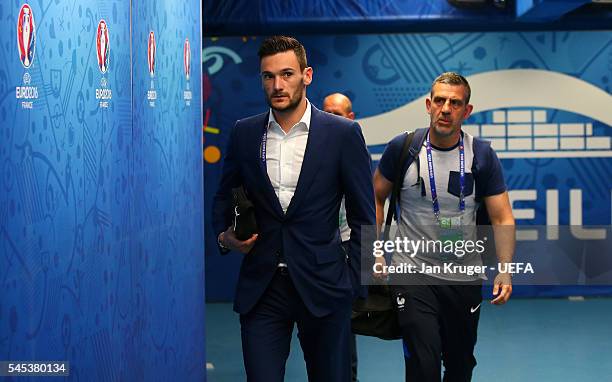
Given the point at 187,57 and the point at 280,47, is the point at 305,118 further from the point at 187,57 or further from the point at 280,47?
the point at 187,57

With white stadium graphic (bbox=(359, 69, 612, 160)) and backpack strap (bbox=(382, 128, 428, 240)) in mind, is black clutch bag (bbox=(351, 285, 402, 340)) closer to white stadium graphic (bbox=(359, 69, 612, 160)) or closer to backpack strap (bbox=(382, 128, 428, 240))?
backpack strap (bbox=(382, 128, 428, 240))

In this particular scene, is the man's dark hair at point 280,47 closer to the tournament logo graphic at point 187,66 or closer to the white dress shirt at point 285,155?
the white dress shirt at point 285,155

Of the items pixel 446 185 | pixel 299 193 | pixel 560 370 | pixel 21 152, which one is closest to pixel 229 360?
pixel 560 370

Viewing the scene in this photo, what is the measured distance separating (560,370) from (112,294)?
4.06 meters

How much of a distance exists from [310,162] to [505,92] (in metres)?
6.49

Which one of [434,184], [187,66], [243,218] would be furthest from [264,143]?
[187,66]

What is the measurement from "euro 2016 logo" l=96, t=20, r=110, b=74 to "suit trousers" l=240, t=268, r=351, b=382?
96cm

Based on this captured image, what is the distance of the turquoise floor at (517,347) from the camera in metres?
6.87

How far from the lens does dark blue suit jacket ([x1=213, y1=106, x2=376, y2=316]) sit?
3.68 m

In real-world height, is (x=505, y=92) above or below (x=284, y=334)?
above

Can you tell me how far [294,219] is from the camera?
3.68 m

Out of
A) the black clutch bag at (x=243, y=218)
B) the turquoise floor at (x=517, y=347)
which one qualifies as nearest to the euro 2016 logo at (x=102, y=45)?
the black clutch bag at (x=243, y=218)

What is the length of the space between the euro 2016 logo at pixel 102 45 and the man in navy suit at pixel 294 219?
539 millimetres

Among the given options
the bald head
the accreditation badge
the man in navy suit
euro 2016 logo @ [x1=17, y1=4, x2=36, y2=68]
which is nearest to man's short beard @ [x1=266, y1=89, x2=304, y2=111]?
the man in navy suit
